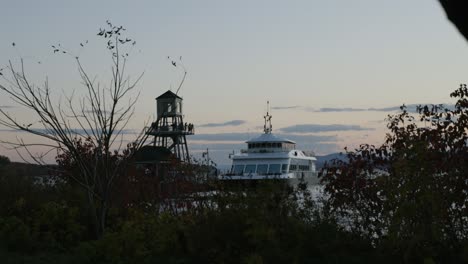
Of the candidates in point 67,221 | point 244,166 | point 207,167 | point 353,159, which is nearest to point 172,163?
point 207,167

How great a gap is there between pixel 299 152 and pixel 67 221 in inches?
1872

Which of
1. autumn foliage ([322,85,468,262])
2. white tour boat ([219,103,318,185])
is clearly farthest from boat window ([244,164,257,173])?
autumn foliage ([322,85,468,262])

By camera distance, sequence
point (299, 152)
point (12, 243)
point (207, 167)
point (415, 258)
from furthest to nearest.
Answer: point (299, 152) → point (207, 167) → point (12, 243) → point (415, 258)

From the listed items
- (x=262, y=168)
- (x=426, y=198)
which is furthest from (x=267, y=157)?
(x=426, y=198)

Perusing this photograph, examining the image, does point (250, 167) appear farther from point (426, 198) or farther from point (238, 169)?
point (426, 198)

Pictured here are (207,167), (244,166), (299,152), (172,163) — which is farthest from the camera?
(299,152)

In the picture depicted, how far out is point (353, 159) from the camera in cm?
1114

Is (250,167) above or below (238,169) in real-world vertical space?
above

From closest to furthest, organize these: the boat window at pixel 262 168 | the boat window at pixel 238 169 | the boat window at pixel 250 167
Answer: the boat window at pixel 262 168 < the boat window at pixel 250 167 < the boat window at pixel 238 169

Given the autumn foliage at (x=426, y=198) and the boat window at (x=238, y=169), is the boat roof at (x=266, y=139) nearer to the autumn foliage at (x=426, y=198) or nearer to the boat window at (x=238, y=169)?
the boat window at (x=238, y=169)

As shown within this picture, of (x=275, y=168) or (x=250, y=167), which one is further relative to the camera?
(x=250, y=167)

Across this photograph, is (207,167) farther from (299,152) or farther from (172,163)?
(299,152)

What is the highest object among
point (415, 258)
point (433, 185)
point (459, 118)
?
point (459, 118)

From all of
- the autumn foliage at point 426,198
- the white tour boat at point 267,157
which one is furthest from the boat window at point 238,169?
the autumn foliage at point 426,198
